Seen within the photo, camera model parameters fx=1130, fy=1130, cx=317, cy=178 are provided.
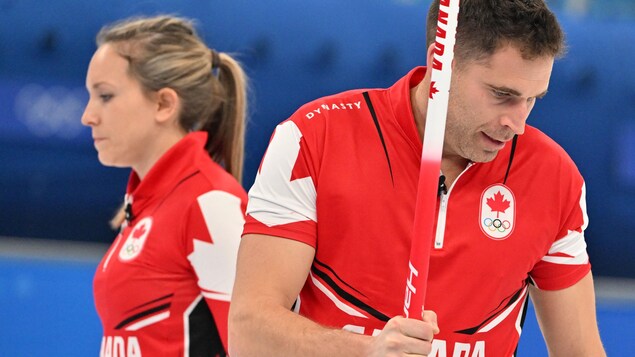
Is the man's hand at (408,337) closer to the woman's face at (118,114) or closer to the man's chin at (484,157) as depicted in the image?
the man's chin at (484,157)

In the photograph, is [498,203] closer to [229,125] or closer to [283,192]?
[283,192]

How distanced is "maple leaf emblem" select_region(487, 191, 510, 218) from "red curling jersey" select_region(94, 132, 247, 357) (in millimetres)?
705

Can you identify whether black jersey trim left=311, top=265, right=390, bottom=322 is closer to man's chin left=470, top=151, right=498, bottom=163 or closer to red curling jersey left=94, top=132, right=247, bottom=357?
man's chin left=470, top=151, right=498, bottom=163

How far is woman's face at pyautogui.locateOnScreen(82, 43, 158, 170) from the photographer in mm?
2811

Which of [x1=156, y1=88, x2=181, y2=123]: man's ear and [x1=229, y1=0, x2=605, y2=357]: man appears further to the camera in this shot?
[x1=156, y1=88, x2=181, y2=123]: man's ear

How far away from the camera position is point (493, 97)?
1.81 metres

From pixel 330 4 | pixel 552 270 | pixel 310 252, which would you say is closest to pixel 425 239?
pixel 310 252

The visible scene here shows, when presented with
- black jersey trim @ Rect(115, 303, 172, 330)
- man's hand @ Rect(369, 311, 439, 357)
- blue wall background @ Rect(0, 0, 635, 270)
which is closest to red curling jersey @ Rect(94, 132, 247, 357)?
black jersey trim @ Rect(115, 303, 172, 330)

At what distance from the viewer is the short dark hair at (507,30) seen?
1798 millimetres

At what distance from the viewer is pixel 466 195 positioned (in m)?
1.97

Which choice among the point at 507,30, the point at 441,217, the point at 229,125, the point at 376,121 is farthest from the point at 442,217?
the point at 229,125

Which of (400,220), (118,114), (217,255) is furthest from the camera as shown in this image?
(118,114)

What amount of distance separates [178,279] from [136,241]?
0.50 ft

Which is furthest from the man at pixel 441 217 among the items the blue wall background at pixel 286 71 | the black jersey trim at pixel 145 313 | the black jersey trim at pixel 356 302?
the blue wall background at pixel 286 71
